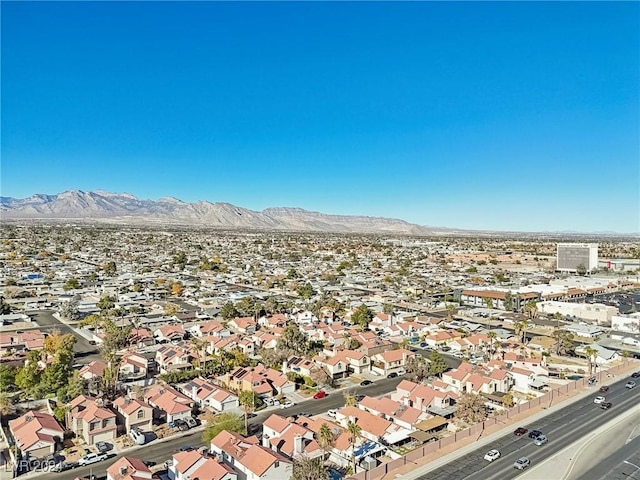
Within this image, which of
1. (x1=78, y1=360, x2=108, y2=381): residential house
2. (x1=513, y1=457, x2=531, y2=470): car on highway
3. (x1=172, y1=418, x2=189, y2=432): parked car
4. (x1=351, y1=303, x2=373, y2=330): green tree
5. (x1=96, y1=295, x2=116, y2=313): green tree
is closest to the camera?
(x1=513, y1=457, x2=531, y2=470): car on highway

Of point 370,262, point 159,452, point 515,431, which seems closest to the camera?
point 159,452

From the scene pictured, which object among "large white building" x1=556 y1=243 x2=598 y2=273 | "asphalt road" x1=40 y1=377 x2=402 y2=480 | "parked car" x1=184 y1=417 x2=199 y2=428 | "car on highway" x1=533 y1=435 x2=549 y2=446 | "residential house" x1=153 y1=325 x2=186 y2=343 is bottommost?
"asphalt road" x1=40 y1=377 x2=402 y2=480

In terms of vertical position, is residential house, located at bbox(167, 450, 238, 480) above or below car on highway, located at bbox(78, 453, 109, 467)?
above

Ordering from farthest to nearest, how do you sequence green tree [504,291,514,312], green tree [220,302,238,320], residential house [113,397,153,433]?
green tree [504,291,514,312] < green tree [220,302,238,320] < residential house [113,397,153,433]

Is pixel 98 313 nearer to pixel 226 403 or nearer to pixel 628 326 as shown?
pixel 226 403

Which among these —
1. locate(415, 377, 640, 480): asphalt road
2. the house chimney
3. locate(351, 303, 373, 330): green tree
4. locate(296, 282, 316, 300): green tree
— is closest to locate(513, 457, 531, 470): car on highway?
locate(415, 377, 640, 480): asphalt road

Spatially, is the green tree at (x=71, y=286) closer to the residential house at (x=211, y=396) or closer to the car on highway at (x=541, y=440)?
the residential house at (x=211, y=396)

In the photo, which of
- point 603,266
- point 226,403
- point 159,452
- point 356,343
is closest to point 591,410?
point 356,343

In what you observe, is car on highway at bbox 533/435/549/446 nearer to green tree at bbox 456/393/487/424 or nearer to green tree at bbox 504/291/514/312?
green tree at bbox 456/393/487/424
